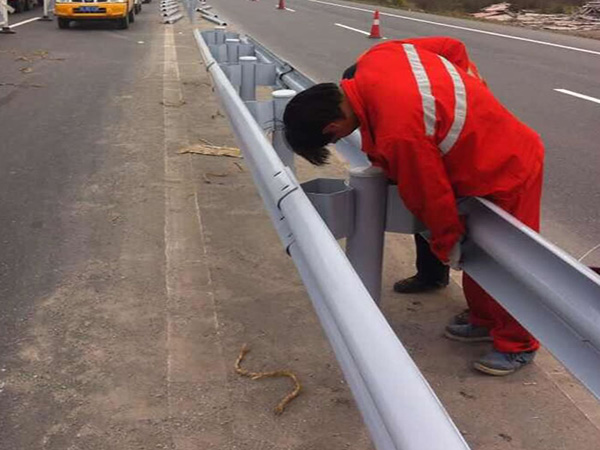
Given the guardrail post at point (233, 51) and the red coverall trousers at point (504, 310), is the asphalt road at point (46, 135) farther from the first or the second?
the red coverall trousers at point (504, 310)

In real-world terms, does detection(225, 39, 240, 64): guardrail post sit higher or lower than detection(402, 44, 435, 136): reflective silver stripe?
lower

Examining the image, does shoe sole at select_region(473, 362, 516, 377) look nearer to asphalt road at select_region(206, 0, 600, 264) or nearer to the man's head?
the man's head

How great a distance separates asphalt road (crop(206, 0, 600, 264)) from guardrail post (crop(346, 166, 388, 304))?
2344 mm

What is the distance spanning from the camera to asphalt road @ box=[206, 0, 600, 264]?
6000mm

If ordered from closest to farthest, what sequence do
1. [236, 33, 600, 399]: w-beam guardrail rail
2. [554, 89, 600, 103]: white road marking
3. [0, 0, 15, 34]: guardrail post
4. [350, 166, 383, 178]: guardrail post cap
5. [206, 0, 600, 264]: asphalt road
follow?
[236, 33, 600, 399]: w-beam guardrail rail → [350, 166, 383, 178]: guardrail post cap → [206, 0, 600, 264]: asphalt road → [554, 89, 600, 103]: white road marking → [0, 0, 15, 34]: guardrail post

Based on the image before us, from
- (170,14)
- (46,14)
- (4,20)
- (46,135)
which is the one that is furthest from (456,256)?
(46,14)

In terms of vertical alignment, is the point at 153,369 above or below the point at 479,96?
below

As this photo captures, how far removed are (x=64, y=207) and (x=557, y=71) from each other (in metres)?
10.4

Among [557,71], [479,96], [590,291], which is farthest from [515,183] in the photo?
[557,71]

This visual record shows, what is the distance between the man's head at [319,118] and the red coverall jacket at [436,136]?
0.16 feet

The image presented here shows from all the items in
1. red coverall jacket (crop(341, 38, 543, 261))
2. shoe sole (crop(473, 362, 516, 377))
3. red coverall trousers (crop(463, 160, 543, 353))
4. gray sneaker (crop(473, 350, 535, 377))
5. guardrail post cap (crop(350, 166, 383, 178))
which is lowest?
shoe sole (crop(473, 362, 516, 377))

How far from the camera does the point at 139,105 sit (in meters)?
9.35

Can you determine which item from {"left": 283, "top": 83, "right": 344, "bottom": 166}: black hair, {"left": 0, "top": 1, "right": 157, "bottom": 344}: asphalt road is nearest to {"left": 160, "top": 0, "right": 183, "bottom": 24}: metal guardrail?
{"left": 0, "top": 1, "right": 157, "bottom": 344}: asphalt road

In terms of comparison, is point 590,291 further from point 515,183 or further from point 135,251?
point 135,251
